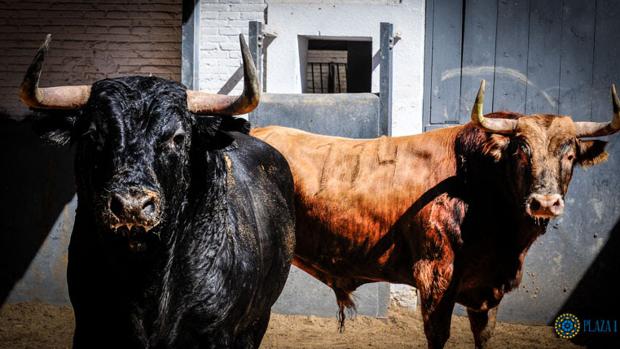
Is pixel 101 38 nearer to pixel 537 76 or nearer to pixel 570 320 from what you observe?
pixel 537 76

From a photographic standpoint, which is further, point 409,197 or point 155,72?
point 155,72

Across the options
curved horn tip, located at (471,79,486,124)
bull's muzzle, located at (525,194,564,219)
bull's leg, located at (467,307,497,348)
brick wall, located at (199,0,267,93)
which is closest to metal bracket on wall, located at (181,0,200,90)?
brick wall, located at (199,0,267,93)

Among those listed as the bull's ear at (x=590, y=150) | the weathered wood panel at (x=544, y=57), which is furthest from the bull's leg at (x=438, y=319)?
the weathered wood panel at (x=544, y=57)

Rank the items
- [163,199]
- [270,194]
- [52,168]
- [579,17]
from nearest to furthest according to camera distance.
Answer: [163,199], [270,194], [579,17], [52,168]

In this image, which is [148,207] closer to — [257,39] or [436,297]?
[436,297]

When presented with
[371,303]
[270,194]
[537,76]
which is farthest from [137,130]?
[537,76]

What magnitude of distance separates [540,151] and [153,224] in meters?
2.79

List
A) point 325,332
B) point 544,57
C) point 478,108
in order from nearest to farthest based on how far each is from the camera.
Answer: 1. point 478,108
2. point 325,332
3. point 544,57

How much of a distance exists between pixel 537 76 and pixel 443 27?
1.02m

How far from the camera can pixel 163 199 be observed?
271 cm

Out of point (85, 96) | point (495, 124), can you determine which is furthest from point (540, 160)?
point (85, 96)

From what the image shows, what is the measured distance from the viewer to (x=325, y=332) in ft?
22.1

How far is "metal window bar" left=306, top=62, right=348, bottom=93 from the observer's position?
17.3 meters

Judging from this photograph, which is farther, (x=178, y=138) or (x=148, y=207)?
(x=178, y=138)
